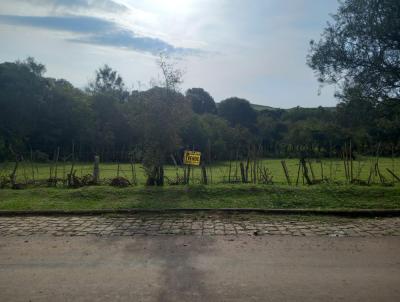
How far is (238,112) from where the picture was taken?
72.8 metres

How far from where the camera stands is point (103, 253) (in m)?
6.45

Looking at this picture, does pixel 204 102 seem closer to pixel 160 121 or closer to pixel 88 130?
pixel 88 130

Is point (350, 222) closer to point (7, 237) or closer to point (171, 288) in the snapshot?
point (171, 288)

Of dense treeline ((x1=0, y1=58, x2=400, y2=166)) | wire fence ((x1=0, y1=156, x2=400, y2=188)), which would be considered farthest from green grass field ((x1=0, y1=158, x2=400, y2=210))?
dense treeline ((x1=0, y1=58, x2=400, y2=166))

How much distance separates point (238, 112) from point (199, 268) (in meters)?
68.0

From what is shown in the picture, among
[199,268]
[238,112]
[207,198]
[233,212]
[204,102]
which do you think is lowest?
[199,268]

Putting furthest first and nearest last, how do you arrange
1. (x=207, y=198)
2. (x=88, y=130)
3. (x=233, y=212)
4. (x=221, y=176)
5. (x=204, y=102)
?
(x=204, y=102), (x=88, y=130), (x=221, y=176), (x=207, y=198), (x=233, y=212)

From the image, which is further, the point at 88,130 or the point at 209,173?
the point at 88,130

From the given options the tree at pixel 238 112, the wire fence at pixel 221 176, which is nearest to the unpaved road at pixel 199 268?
the wire fence at pixel 221 176

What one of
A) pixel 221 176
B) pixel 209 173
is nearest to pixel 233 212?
pixel 221 176

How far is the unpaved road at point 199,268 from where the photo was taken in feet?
15.7

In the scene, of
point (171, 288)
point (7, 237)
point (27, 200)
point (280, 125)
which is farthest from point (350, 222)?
point (280, 125)

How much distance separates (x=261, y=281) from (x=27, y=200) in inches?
319

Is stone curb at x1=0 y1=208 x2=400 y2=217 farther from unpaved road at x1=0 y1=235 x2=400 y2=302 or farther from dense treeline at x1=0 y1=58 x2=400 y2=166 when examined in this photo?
dense treeline at x1=0 y1=58 x2=400 y2=166
